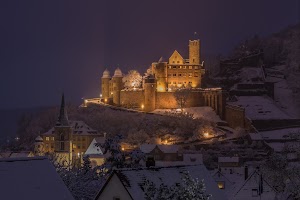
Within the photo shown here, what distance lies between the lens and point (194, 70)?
336 ft

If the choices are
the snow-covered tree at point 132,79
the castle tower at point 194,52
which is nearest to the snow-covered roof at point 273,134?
the castle tower at point 194,52

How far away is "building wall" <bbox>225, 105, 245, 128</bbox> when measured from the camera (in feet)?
305

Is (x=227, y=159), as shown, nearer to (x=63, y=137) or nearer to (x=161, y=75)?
(x=63, y=137)

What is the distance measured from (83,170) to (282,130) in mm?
52038

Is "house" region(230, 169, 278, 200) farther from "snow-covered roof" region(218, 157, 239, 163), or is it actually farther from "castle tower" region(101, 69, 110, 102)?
"castle tower" region(101, 69, 110, 102)

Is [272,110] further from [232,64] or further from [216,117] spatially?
[232,64]

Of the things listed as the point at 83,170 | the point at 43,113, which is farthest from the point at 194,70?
the point at 83,170

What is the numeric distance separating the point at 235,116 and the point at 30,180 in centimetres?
7398

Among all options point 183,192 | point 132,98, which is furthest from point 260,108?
point 183,192

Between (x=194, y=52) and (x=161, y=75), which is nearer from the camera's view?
(x=161, y=75)

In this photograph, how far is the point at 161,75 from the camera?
10088cm

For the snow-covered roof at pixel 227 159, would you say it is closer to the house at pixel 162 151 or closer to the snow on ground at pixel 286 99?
the house at pixel 162 151

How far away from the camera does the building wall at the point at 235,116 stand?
9306 cm

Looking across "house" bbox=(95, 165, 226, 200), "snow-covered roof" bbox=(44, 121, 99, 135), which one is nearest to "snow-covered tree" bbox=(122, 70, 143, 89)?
"snow-covered roof" bbox=(44, 121, 99, 135)
